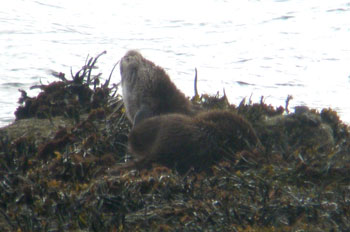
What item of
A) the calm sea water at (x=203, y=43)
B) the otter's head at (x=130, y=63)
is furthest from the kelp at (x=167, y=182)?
the calm sea water at (x=203, y=43)

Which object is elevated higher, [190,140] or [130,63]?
[130,63]

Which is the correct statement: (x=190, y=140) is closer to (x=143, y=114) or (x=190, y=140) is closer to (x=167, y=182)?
(x=167, y=182)

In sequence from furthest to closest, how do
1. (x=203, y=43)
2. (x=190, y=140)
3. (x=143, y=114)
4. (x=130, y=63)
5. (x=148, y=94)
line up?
(x=203, y=43) → (x=130, y=63) → (x=148, y=94) → (x=143, y=114) → (x=190, y=140)

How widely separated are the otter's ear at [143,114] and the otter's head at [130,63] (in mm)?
520

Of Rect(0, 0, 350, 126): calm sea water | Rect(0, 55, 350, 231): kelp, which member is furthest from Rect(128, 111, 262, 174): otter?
Rect(0, 0, 350, 126): calm sea water

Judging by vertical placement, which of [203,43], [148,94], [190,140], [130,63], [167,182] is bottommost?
[203,43]

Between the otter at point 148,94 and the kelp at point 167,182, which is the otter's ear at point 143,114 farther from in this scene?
the kelp at point 167,182

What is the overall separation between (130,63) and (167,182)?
2109mm

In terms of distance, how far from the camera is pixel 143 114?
690 cm

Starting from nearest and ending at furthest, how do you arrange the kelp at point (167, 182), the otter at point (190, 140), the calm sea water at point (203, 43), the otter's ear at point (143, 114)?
1. the kelp at point (167, 182)
2. the otter at point (190, 140)
3. the otter's ear at point (143, 114)
4. the calm sea water at point (203, 43)

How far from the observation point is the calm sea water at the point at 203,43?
15.0 m

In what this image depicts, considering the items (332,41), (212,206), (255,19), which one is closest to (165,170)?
(212,206)

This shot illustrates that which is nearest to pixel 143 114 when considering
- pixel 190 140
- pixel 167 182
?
pixel 190 140

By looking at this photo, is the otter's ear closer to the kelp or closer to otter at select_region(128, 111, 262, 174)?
the kelp
